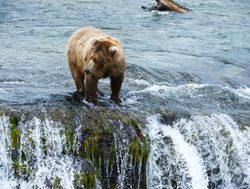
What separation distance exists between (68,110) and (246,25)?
14.2m

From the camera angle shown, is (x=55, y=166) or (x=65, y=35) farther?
(x=65, y=35)

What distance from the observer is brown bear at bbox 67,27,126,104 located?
9.19 m

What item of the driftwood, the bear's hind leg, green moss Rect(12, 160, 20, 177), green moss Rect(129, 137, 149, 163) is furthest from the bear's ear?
the driftwood

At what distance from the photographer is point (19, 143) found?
852 centimetres

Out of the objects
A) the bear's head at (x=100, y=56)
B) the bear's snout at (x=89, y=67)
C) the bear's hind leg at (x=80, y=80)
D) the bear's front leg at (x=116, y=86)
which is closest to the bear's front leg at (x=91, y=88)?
the bear's head at (x=100, y=56)

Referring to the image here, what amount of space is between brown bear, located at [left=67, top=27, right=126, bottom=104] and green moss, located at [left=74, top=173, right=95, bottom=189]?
144cm

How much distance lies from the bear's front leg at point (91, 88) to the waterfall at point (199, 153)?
95cm

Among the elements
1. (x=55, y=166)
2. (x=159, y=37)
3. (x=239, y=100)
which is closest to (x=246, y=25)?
(x=159, y=37)

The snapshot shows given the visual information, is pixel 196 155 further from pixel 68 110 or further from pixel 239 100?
pixel 239 100

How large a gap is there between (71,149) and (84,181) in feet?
1.61

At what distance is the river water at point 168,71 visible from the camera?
951 cm

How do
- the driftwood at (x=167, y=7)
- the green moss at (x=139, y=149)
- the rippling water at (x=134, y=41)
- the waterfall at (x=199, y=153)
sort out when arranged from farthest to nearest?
the driftwood at (x=167, y=7), the rippling water at (x=134, y=41), the waterfall at (x=199, y=153), the green moss at (x=139, y=149)

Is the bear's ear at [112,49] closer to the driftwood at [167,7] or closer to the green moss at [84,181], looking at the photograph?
the green moss at [84,181]

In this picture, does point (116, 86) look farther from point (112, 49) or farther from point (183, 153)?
point (183, 153)
